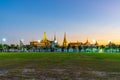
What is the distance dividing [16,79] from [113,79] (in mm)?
6470

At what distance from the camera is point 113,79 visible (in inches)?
735

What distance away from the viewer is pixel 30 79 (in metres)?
18.0

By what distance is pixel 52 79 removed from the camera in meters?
18.1

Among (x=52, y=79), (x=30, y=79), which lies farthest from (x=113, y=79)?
(x=30, y=79)

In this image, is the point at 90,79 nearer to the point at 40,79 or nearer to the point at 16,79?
the point at 40,79

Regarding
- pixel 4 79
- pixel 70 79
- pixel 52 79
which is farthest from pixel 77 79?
pixel 4 79

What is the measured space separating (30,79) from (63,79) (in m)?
2.16

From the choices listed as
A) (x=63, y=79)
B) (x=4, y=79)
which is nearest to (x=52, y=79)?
(x=63, y=79)

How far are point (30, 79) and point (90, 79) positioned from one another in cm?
400

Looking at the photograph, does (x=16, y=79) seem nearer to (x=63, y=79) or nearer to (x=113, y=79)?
(x=63, y=79)

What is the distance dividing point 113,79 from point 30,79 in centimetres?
557

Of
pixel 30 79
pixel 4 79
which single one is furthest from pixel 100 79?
pixel 4 79

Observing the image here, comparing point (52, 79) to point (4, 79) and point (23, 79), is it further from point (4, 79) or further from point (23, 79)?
point (4, 79)

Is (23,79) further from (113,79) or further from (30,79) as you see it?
(113,79)
